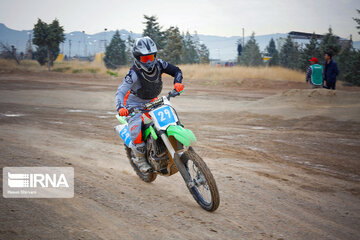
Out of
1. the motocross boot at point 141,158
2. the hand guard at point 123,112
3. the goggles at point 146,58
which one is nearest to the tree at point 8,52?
the motocross boot at point 141,158

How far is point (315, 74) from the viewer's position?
43.4 ft

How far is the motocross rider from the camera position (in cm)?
457

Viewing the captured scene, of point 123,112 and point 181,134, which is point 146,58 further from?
point 181,134

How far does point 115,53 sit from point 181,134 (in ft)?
181

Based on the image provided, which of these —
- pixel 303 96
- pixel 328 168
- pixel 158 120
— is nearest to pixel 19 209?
pixel 158 120

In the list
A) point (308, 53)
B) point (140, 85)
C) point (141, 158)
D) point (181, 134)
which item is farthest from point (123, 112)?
point (308, 53)

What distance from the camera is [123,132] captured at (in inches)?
222

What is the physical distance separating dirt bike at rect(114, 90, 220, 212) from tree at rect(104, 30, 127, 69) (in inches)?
2106

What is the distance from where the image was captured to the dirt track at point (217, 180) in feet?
11.9

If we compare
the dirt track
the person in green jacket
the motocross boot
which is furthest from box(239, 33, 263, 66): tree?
the motocross boot

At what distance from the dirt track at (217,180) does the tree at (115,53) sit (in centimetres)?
4679

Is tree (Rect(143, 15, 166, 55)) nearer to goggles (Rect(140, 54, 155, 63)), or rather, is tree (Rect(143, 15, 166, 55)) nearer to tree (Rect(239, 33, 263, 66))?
tree (Rect(239, 33, 263, 66))

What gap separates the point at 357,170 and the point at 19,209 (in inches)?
225

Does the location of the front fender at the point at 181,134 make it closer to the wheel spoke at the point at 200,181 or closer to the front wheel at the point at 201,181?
the front wheel at the point at 201,181
